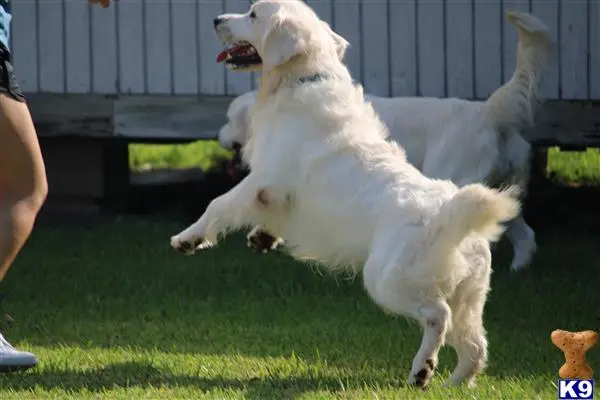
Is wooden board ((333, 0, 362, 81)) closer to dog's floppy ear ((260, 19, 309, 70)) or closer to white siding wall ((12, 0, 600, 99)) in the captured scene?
white siding wall ((12, 0, 600, 99))

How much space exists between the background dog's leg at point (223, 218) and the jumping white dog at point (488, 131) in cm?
295

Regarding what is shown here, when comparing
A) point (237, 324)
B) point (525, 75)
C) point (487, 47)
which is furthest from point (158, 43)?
point (237, 324)

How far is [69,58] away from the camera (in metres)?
10.4

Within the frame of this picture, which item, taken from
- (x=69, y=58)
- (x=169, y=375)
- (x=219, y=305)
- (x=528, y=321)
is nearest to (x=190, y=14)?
(x=69, y=58)

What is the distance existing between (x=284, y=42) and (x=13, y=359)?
1901mm

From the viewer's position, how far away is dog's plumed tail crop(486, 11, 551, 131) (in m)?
8.34

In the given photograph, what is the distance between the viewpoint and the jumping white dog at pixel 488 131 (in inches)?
333

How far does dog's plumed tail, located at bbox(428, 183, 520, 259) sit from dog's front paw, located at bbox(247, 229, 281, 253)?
119 cm

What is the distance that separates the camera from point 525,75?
27.7 feet

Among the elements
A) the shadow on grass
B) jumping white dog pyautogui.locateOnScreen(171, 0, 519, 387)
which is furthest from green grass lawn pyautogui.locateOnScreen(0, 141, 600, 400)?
jumping white dog pyautogui.locateOnScreen(171, 0, 519, 387)

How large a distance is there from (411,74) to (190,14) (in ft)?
6.03

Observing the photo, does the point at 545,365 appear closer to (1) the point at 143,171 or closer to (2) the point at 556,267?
(2) the point at 556,267

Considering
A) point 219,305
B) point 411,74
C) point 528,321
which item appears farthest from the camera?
point 411,74

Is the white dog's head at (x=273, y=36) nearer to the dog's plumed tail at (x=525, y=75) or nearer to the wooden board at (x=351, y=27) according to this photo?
the dog's plumed tail at (x=525, y=75)
